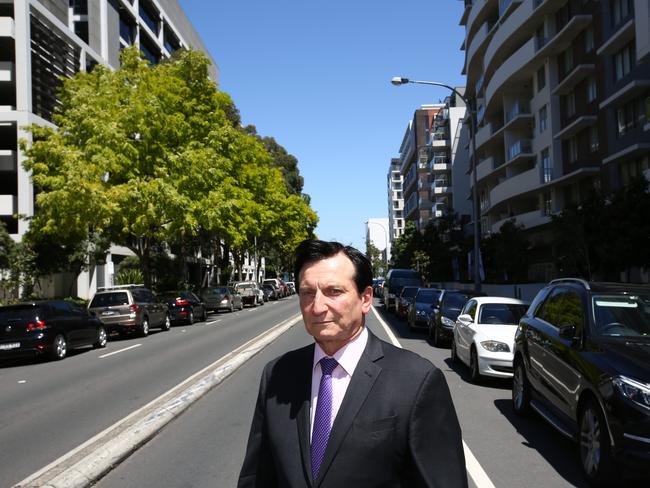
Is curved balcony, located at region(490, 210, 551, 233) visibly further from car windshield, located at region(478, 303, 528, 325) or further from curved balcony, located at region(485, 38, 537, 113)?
car windshield, located at region(478, 303, 528, 325)

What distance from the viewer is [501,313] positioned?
40.7 ft

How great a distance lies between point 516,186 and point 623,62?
1379 centimetres

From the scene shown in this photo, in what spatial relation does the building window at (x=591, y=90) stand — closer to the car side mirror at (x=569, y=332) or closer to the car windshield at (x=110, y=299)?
the car windshield at (x=110, y=299)

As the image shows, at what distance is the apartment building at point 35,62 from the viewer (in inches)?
1265

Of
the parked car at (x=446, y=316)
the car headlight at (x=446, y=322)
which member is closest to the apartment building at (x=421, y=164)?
the parked car at (x=446, y=316)

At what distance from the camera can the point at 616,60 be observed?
31484 millimetres

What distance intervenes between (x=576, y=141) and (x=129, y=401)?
110 feet

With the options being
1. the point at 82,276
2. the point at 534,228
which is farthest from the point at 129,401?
the point at 534,228

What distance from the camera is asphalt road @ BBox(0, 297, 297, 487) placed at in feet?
23.5

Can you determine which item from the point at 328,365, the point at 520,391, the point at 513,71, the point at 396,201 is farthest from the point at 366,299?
the point at 396,201

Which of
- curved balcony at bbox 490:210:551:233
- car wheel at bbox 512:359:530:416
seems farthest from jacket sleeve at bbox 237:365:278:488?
curved balcony at bbox 490:210:551:233

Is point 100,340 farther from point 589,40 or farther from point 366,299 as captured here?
point 589,40

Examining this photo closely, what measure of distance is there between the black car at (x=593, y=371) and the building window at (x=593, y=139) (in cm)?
2903

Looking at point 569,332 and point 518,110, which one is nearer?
point 569,332
